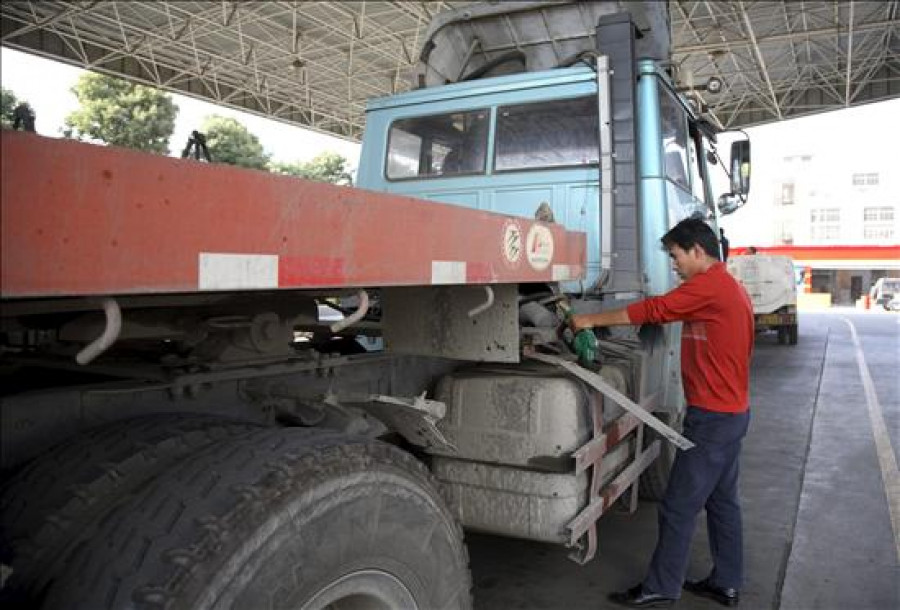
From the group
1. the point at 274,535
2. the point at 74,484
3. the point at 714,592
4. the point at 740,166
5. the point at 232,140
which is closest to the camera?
the point at 274,535

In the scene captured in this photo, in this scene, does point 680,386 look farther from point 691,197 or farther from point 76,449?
point 76,449

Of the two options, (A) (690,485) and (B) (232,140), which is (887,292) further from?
(A) (690,485)

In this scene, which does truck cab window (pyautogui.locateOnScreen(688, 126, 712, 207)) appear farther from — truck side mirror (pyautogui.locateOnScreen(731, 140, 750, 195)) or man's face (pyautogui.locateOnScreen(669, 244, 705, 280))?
man's face (pyautogui.locateOnScreen(669, 244, 705, 280))

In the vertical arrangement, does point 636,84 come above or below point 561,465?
above

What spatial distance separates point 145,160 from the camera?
118 cm

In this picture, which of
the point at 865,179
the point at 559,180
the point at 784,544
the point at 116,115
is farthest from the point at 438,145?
the point at 865,179

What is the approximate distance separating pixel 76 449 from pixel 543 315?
1.93m

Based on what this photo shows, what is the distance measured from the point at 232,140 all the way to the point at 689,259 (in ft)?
89.7

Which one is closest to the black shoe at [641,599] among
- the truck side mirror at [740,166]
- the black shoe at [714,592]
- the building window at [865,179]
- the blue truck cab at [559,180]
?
the black shoe at [714,592]

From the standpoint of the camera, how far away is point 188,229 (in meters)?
1.25

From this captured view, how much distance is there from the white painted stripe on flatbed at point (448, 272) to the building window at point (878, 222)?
28.6m

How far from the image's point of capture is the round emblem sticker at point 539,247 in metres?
2.40

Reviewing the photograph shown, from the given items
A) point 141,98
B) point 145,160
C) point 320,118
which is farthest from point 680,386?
point 141,98

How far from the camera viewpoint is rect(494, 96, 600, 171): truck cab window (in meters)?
4.05
